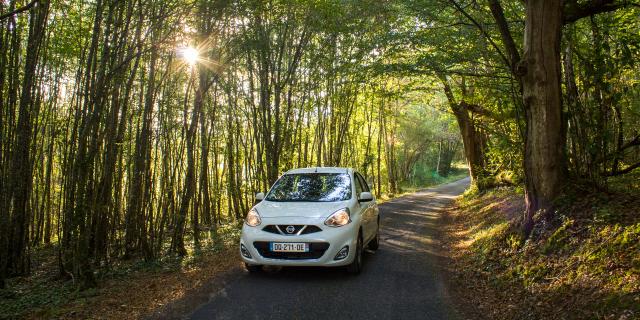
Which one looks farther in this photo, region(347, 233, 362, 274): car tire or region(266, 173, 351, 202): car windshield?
region(266, 173, 351, 202): car windshield

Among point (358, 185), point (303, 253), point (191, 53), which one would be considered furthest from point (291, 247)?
point (191, 53)

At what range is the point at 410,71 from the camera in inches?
376

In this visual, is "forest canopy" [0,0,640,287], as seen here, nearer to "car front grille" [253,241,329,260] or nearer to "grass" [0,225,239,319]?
"grass" [0,225,239,319]

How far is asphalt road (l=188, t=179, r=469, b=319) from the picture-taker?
471 centimetres

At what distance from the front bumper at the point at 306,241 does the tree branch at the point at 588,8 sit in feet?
15.3

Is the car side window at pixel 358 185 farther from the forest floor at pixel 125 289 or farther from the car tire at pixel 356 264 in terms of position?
the forest floor at pixel 125 289

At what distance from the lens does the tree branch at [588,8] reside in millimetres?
6327

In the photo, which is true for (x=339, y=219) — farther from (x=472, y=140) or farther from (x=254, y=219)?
(x=472, y=140)

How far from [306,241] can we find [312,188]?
55.7 inches

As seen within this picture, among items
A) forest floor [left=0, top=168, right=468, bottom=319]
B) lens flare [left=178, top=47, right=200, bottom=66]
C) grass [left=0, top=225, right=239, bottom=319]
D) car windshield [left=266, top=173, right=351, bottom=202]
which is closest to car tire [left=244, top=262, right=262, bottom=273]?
forest floor [left=0, top=168, right=468, bottom=319]

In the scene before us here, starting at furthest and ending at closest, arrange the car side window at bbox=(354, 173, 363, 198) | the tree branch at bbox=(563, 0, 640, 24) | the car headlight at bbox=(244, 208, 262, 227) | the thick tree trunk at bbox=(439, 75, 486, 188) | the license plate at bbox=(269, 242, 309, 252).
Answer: the thick tree trunk at bbox=(439, 75, 486, 188)
the car side window at bbox=(354, 173, 363, 198)
the tree branch at bbox=(563, 0, 640, 24)
the car headlight at bbox=(244, 208, 262, 227)
the license plate at bbox=(269, 242, 309, 252)

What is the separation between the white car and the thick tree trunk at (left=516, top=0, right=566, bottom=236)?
8.75 feet

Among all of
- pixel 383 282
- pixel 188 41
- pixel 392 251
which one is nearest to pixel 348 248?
pixel 383 282

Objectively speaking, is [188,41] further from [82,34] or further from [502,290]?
[502,290]
